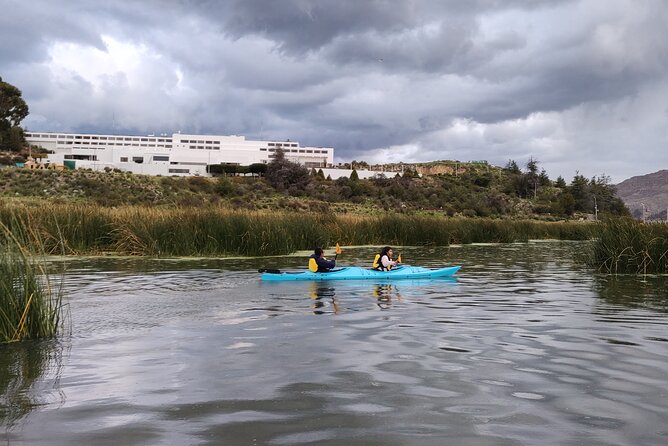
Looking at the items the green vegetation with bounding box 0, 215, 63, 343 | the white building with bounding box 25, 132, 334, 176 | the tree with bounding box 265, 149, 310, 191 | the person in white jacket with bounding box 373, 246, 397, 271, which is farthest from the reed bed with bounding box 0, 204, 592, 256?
the white building with bounding box 25, 132, 334, 176

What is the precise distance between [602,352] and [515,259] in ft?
51.2

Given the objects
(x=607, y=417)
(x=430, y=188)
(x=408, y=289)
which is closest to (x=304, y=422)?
(x=607, y=417)

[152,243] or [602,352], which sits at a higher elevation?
[152,243]

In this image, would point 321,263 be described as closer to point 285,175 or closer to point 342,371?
point 342,371

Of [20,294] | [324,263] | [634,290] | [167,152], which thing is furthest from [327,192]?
[20,294]

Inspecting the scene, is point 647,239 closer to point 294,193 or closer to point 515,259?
point 515,259

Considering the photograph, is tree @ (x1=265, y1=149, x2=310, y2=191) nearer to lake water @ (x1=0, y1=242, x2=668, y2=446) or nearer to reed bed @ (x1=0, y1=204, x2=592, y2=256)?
reed bed @ (x1=0, y1=204, x2=592, y2=256)

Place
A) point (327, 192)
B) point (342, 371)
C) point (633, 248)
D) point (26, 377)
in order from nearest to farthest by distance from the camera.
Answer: point (26, 377) < point (342, 371) < point (633, 248) < point (327, 192)

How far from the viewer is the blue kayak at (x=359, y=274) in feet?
48.1

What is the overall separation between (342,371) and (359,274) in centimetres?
907

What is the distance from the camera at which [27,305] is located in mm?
7258

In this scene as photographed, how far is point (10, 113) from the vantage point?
8638cm

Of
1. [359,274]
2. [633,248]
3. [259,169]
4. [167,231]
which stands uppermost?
[259,169]

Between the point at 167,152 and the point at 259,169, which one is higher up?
the point at 167,152
